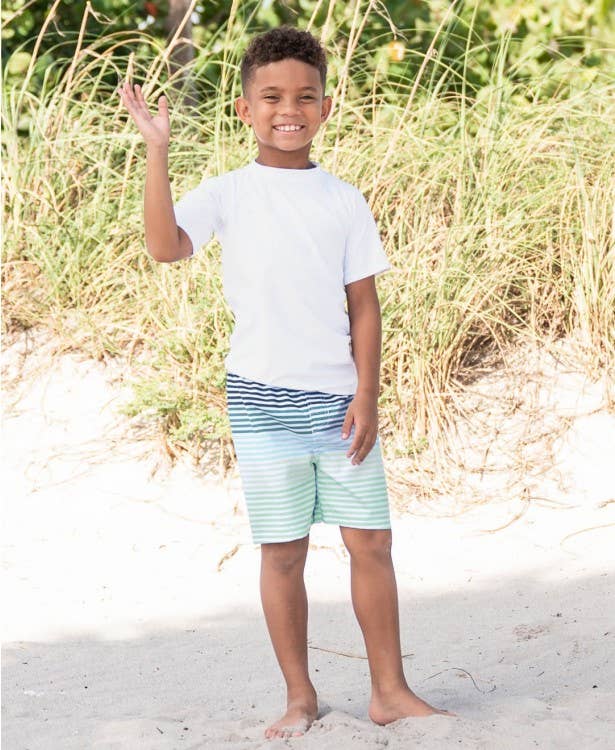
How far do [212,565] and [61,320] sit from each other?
1766mm

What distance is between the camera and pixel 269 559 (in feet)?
8.57

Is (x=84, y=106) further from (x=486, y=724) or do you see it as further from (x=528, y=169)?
(x=486, y=724)

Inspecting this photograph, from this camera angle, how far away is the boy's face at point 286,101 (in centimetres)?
251

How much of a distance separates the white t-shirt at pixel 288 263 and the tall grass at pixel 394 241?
2.20 meters

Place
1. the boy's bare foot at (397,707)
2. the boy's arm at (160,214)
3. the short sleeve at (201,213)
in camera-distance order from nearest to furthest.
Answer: the boy's arm at (160,214), the short sleeve at (201,213), the boy's bare foot at (397,707)

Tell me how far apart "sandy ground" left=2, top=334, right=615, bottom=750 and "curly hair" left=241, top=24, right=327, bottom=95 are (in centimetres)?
144

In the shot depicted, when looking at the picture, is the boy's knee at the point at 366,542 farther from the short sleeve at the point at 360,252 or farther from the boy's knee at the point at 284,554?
the short sleeve at the point at 360,252

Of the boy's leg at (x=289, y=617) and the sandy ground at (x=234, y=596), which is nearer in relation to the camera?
the boy's leg at (x=289, y=617)

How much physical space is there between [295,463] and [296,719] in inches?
22.3

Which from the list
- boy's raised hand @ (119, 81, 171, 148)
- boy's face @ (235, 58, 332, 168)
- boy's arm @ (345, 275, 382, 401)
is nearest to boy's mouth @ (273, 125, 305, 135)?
boy's face @ (235, 58, 332, 168)

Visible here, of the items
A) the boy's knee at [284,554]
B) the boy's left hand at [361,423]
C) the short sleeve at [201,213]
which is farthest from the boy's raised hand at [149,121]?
the boy's knee at [284,554]

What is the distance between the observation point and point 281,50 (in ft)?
8.28

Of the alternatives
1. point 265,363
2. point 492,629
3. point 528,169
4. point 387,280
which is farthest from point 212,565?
point 528,169

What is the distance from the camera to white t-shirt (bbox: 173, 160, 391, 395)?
2.50m
